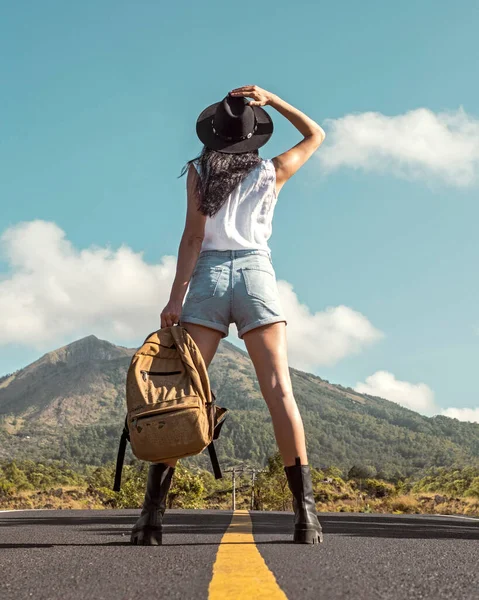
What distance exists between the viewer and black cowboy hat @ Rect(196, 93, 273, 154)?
14.0 ft

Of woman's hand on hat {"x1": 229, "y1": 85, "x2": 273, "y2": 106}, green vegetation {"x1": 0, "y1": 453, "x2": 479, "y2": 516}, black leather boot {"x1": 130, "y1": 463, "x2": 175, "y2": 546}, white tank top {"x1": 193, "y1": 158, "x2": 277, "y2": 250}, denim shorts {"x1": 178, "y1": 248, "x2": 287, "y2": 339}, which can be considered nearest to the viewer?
black leather boot {"x1": 130, "y1": 463, "x2": 175, "y2": 546}

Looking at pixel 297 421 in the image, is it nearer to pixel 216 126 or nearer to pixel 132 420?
pixel 132 420

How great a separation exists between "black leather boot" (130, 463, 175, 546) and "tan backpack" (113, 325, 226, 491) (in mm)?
269

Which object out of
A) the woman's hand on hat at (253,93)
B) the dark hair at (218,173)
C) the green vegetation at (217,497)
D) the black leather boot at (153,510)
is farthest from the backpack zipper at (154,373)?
the green vegetation at (217,497)

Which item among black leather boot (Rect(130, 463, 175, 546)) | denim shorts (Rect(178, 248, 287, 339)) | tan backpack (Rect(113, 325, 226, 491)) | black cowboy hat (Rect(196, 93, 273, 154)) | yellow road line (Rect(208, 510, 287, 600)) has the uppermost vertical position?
black cowboy hat (Rect(196, 93, 273, 154))

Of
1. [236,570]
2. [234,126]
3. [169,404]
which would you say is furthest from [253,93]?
[236,570]

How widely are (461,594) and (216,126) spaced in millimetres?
2934

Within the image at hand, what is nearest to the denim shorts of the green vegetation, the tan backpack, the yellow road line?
the tan backpack

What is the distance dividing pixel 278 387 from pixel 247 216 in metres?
0.99

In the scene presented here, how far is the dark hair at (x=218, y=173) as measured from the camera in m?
4.22

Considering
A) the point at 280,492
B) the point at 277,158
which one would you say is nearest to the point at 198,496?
the point at 280,492

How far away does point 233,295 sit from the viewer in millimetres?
3980

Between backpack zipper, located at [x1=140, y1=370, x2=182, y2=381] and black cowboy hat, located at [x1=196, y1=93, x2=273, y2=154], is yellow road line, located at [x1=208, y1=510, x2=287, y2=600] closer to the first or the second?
backpack zipper, located at [x1=140, y1=370, x2=182, y2=381]

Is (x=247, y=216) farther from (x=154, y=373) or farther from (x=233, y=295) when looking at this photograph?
(x=154, y=373)
